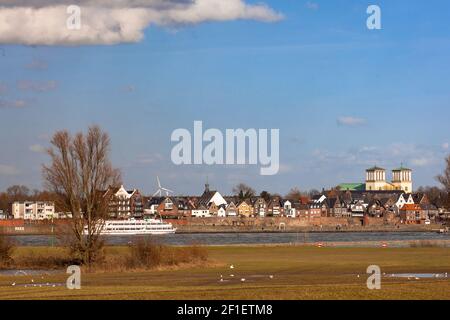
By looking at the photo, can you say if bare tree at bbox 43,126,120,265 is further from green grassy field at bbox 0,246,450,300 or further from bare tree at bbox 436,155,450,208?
bare tree at bbox 436,155,450,208

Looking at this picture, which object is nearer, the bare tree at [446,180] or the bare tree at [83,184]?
the bare tree at [83,184]

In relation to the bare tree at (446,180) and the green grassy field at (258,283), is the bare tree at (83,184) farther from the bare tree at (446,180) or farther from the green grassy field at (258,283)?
the bare tree at (446,180)

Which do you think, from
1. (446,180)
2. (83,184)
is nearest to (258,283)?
(83,184)

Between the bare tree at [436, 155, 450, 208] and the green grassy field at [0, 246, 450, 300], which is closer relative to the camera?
the green grassy field at [0, 246, 450, 300]

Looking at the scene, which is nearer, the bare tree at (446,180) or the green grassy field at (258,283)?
the green grassy field at (258,283)

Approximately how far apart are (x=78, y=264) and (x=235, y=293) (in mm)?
32525

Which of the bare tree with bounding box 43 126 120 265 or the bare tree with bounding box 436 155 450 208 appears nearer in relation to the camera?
the bare tree with bounding box 43 126 120 265

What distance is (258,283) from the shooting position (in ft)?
166

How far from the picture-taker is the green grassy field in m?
39.9

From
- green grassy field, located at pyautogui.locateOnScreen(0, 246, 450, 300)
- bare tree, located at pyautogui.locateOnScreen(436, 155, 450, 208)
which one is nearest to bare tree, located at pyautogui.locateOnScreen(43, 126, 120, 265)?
green grassy field, located at pyautogui.locateOnScreen(0, 246, 450, 300)

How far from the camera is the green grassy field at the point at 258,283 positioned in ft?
131

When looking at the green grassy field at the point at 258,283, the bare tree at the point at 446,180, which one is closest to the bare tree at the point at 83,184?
the green grassy field at the point at 258,283
